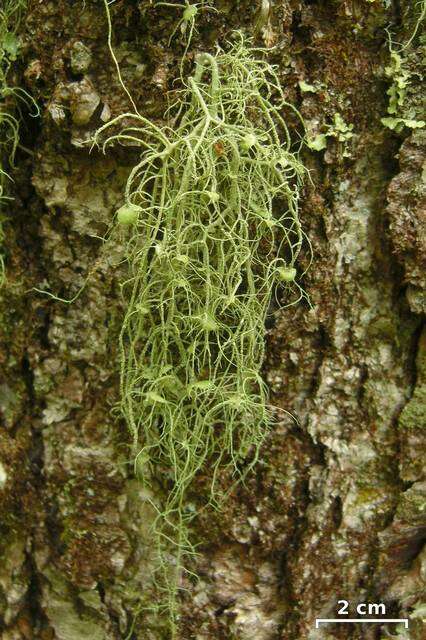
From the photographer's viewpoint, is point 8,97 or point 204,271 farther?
point 8,97

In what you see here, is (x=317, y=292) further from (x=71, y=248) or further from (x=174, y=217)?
(x=71, y=248)

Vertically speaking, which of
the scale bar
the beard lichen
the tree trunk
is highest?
the beard lichen

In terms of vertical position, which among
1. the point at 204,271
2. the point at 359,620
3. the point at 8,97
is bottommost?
the point at 359,620

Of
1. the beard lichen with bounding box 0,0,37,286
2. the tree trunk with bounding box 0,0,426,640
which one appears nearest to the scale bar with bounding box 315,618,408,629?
the tree trunk with bounding box 0,0,426,640

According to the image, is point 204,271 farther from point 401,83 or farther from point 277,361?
point 401,83

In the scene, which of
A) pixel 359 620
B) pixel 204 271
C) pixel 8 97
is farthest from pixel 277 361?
pixel 8 97

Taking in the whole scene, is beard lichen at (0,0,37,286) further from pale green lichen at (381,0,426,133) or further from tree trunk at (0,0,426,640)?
pale green lichen at (381,0,426,133)
